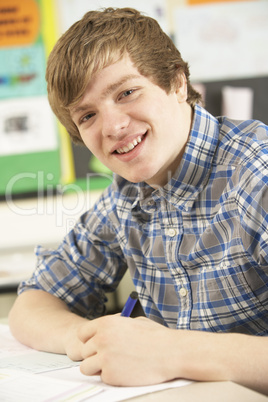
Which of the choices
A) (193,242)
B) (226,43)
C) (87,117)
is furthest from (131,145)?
(226,43)

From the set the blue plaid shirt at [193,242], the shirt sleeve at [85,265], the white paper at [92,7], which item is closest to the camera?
the blue plaid shirt at [193,242]

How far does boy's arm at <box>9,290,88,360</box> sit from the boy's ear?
510mm

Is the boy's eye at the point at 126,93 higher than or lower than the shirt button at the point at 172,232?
higher

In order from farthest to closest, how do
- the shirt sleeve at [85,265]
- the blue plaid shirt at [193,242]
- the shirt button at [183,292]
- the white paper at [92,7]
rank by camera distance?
the white paper at [92,7], the shirt sleeve at [85,265], the shirt button at [183,292], the blue plaid shirt at [193,242]

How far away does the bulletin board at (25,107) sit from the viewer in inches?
91.0

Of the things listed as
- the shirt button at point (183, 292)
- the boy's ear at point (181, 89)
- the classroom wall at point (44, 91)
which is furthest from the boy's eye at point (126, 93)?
the classroom wall at point (44, 91)

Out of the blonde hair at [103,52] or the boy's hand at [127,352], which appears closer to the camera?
the boy's hand at [127,352]

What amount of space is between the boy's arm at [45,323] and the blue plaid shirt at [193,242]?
0.19ft

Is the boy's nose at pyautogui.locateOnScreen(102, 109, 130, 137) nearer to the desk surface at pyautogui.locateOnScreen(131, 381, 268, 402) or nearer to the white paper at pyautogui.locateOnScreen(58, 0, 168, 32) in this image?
the desk surface at pyautogui.locateOnScreen(131, 381, 268, 402)

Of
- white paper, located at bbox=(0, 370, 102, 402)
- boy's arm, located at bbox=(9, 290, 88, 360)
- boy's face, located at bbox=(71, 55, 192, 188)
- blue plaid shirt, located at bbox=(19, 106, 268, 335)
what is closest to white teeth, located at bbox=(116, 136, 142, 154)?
boy's face, located at bbox=(71, 55, 192, 188)

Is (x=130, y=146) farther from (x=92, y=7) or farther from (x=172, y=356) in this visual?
(x=92, y=7)

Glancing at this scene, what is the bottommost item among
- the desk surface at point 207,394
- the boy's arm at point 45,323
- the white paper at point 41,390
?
the boy's arm at point 45,323

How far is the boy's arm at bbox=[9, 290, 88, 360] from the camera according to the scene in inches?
37.3

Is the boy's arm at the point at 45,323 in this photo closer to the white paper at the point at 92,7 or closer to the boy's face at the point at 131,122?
the boy's face at the point at 131,122
